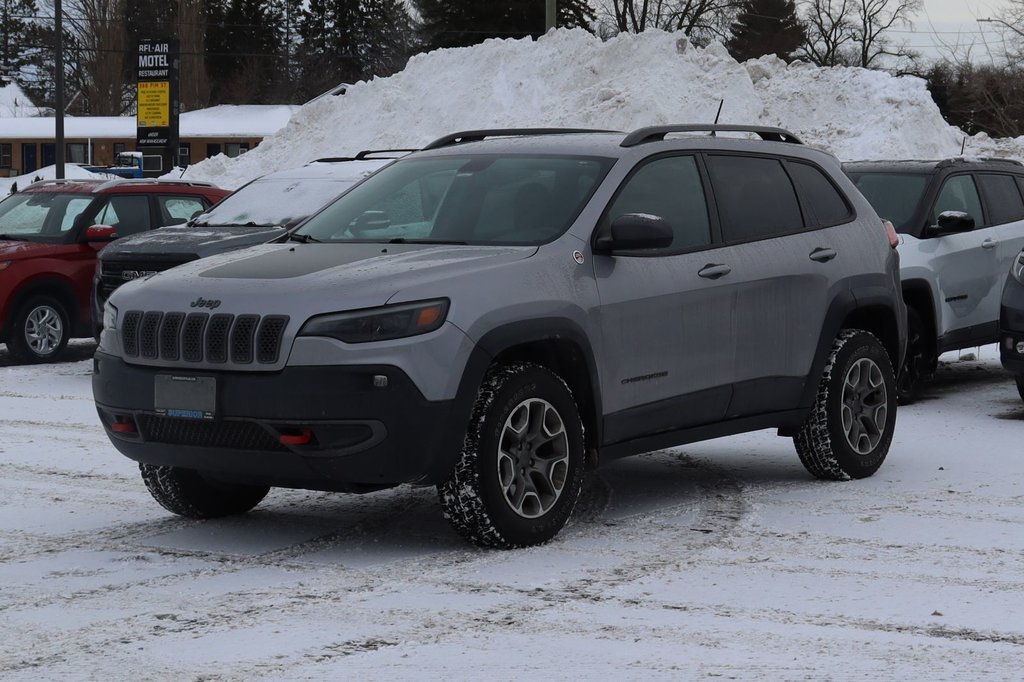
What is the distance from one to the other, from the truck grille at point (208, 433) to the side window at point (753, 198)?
2595 mm

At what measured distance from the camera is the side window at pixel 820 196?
8375 mm

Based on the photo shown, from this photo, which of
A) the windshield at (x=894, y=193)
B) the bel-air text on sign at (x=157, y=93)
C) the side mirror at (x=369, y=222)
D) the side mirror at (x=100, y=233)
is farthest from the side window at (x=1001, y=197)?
the bel-air text on sign at (x=157, y=93)

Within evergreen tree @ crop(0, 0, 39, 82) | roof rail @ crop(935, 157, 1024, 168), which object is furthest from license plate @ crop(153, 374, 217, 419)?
evergreen tree @ crop(0, 0, 39, 82)

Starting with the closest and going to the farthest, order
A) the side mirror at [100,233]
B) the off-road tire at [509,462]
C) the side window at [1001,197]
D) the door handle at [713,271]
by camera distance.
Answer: the off-road tire at [509,462] → the door handle at [713,271] → the side window at [1001,197] → the side mirror at [100,233]

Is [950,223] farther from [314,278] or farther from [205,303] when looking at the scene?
[205,303]

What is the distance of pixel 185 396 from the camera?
6336mm

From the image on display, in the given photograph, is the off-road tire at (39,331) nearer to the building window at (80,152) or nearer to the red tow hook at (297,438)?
the red tow hook at (297,438)

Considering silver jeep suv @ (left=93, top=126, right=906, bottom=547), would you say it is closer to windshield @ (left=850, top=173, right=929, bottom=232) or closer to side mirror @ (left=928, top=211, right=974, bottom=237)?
side mirror @ (left=928, top=211, right=974, bottom=237)

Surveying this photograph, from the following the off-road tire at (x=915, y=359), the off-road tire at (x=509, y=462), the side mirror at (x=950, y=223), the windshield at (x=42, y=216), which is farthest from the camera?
the windshield at (x=42, y=216)

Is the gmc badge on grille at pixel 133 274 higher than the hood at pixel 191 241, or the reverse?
the hood at pixel 191 241

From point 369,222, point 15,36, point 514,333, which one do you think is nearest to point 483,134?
point 369,222

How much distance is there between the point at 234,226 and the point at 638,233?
7346mm

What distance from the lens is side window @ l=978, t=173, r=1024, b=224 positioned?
41.7ft

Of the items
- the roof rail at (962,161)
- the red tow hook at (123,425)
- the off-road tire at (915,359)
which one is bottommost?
the off-road tire at (915,359)
